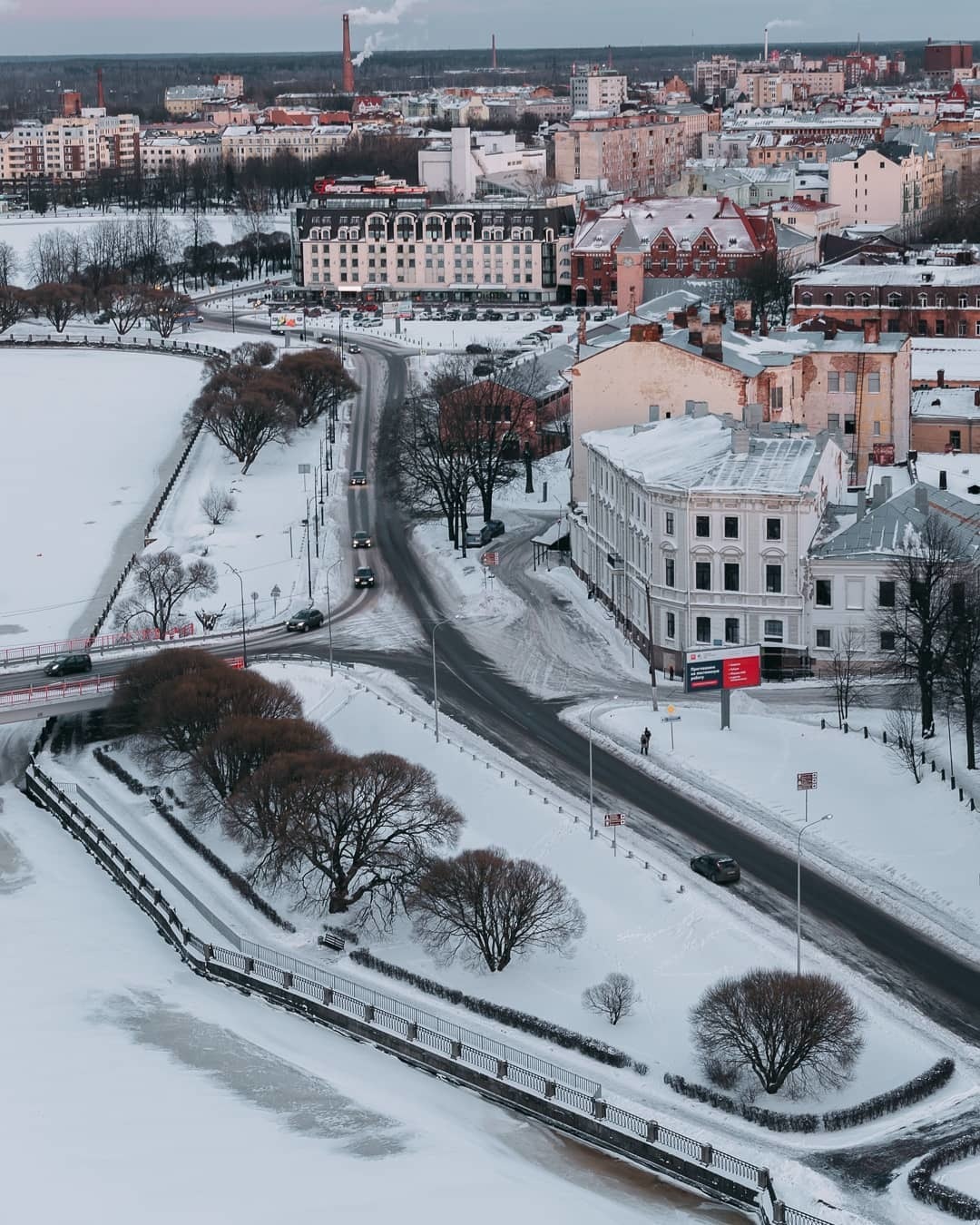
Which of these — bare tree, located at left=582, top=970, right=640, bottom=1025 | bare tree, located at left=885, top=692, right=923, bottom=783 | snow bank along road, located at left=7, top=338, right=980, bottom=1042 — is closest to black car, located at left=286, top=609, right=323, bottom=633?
snow bank along road, located at left=7, top=338, right=980, bottom=1042

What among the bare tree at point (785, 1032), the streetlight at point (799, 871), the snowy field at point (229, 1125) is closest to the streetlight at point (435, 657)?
the streetlight at point (799, 871)

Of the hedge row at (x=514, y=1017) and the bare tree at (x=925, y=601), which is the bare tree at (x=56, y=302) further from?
the hedge row at (x=514, y=1017)

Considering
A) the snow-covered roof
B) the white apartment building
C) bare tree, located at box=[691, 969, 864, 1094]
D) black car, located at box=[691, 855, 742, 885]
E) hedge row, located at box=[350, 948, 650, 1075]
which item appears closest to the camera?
bare tree, located at box=[691, 969, 864, 1094]

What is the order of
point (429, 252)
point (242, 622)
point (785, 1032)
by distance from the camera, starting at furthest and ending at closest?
point (429, 252), point (242, 622), point (785, 1032)

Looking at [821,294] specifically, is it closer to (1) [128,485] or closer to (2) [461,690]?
(1) [128,485]

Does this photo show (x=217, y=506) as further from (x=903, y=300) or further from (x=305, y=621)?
(x=903, y=300)

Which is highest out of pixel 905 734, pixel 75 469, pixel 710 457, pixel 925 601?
pixel 710 457

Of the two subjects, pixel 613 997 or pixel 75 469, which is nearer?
pixel 613 997

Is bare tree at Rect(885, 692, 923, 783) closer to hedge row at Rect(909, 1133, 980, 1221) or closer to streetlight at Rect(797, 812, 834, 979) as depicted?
streetlight at Rect(797, 812, 834, 979)

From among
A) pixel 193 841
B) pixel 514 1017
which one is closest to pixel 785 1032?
pixel 514 1017
